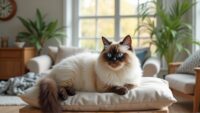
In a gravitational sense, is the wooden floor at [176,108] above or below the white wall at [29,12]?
below

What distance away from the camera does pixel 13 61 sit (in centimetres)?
495

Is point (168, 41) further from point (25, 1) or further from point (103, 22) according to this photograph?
point (25, 1)

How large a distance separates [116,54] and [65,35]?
351cm

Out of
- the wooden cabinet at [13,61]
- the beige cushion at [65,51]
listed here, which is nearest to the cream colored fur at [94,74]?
the beige cushion at [65,51]

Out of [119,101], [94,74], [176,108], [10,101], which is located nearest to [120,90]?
[119,101]

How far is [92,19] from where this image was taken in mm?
5453

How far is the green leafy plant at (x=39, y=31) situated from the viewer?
502 centimetres

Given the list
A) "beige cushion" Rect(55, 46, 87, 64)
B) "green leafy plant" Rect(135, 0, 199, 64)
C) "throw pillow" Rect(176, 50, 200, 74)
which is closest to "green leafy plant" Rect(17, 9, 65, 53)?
"beige cushion" Rect(55, 46, 87, 64)

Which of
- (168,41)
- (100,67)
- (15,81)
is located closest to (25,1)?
(15,81)

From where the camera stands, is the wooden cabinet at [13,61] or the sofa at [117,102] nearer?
the sofa at [117,102]

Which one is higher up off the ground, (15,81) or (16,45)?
(16,45)

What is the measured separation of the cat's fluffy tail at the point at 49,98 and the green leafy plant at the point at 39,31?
3.38 meters

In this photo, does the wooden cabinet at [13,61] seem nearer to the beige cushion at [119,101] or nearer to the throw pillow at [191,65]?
the throw pillow at [191,65]

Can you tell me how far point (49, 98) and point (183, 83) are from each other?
2.03m
